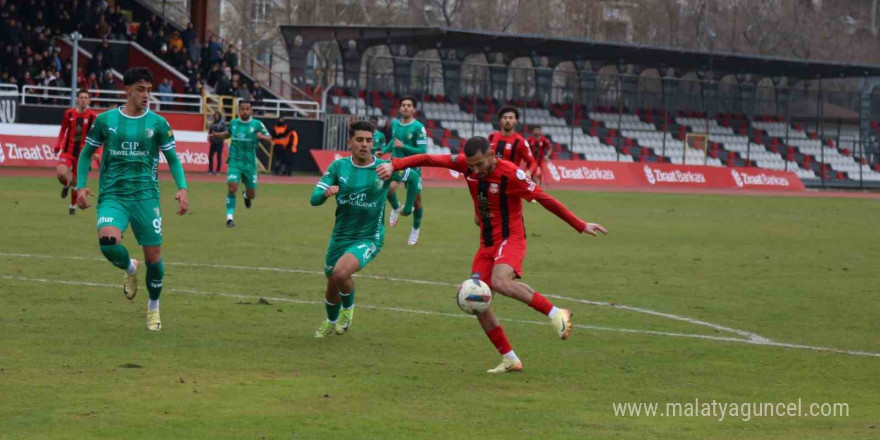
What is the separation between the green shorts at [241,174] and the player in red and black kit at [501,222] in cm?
1311

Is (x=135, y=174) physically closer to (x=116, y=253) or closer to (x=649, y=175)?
(x=116, y=253)

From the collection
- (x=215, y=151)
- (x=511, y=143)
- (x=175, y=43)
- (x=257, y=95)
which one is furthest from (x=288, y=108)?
(x=511, y=143)

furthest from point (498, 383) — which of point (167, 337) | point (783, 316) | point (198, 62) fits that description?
point (198, 62)

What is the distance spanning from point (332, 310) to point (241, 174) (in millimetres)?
12673

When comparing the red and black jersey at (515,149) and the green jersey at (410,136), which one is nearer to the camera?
the red and black jersey at (515,149)

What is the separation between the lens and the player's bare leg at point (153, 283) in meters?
10.7

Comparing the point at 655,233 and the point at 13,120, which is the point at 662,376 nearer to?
the point at 655,233

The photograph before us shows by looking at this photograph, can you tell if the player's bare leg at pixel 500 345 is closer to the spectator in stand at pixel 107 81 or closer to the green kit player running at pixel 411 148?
the green kit player running at pixel 411 148

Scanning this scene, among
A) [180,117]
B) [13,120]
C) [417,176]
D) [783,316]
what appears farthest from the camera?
[180,117]

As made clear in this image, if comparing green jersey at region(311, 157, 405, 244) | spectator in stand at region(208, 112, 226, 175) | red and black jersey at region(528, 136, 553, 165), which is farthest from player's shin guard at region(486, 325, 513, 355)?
spectator in stand at region(208, 112, 226, 175)

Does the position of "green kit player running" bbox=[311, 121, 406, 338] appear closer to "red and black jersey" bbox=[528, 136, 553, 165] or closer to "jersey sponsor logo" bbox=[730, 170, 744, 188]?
"red and black jersey" bbox=[528, 136, 553, 165]

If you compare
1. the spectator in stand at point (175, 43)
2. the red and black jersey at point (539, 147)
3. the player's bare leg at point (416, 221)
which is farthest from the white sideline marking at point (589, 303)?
the spectator in stand at point (175, 43)

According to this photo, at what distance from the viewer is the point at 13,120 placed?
129 ft

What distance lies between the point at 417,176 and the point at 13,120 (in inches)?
920
